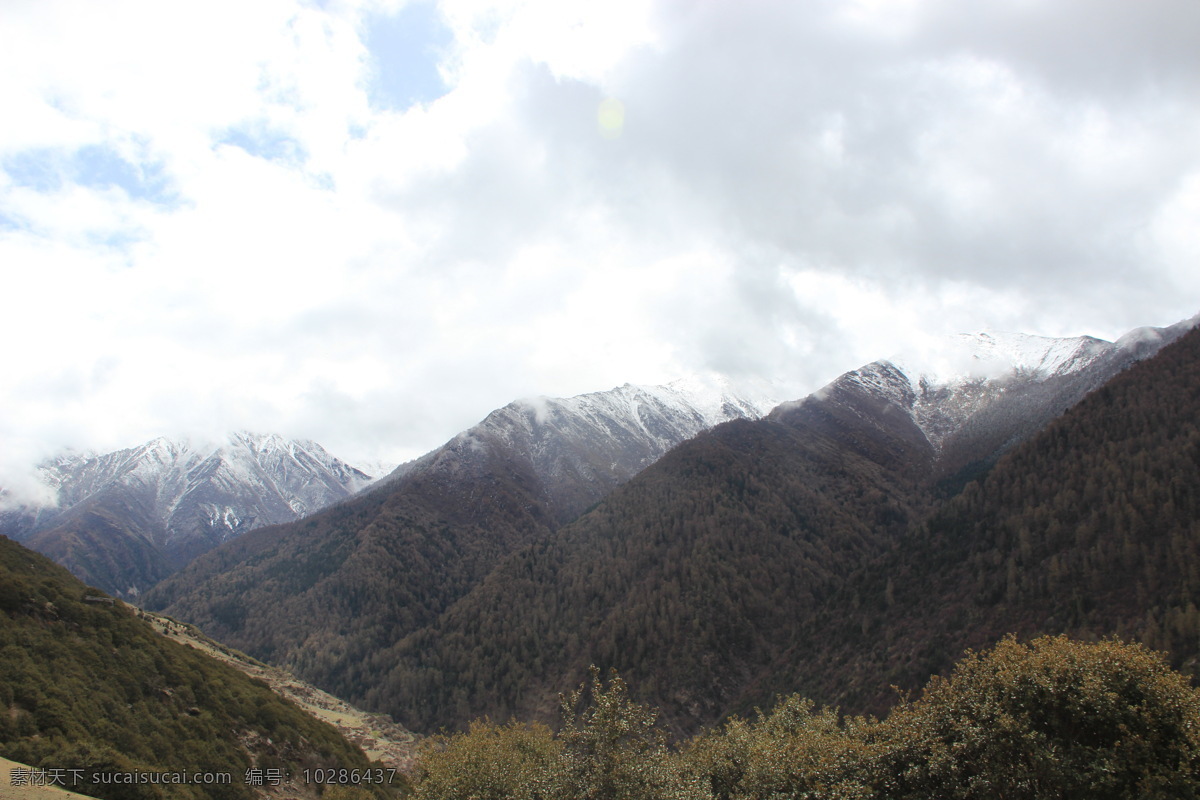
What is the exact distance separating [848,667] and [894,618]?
24262 millimetres

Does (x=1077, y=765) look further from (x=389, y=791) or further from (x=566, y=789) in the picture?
(x=389, y=791)

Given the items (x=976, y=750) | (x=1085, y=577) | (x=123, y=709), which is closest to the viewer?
(x=976, y=750)

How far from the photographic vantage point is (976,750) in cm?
4681

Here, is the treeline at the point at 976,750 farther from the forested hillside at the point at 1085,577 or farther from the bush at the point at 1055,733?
the forested hillside at the point at 1085,577

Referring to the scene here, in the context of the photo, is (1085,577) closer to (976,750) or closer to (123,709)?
(976,750)

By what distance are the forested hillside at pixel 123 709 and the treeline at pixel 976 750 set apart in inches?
1044

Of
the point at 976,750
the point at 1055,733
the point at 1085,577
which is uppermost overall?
the point at 976,750

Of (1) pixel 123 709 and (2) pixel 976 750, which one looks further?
(1) pixel 123 709

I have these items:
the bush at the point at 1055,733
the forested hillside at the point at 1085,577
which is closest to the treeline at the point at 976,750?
the bush at the point at 1055,733

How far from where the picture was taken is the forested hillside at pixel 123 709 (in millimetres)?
50469

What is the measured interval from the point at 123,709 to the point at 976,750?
274ft

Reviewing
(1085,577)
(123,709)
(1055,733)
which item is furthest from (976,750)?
(1085,577)

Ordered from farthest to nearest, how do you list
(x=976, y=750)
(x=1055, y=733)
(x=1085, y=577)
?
(x=1085, y=577)
(x=1055, y=733)
(x=976, y=750)

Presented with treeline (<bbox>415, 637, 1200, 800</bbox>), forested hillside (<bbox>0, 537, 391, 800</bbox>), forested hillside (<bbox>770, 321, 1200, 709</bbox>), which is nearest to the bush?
treeline (<bbox>415, 637, 1200, 800</bbox>)
